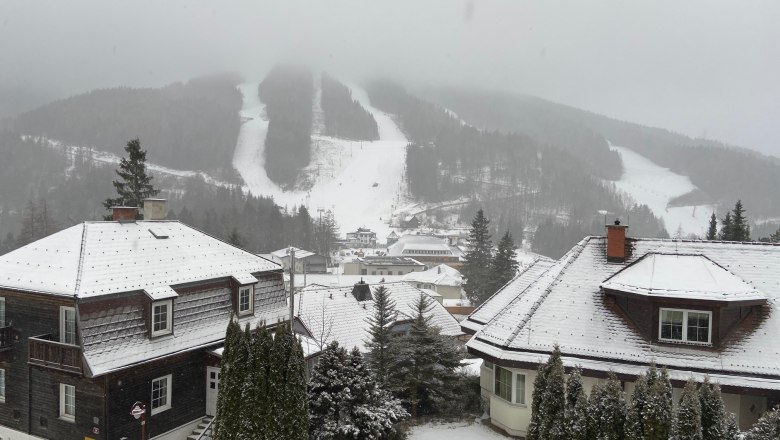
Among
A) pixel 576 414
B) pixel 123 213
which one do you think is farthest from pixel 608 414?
pixel 123 213

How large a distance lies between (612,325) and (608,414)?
29.8 ft

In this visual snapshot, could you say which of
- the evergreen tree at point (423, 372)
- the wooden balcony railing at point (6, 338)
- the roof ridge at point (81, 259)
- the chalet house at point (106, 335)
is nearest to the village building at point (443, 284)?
the evergreen tree at point (423, 372)

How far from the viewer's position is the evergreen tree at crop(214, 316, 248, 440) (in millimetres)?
11664

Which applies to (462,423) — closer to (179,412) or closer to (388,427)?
(388,427)

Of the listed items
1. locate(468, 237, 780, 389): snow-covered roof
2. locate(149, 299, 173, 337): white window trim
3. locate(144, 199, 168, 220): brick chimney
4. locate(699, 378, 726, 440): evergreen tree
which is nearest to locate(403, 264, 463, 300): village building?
locate(144, 199, 168, 220): brick chimney

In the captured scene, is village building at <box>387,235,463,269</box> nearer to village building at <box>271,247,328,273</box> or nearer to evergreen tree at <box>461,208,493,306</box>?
village building at <box>271,247,328,273</box>

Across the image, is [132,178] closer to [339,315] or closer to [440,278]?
[339,315]

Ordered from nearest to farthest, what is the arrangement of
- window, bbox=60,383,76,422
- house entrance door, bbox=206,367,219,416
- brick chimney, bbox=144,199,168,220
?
window, bbox=60,383,76,422 < house entrance door, bbox=206,367,219,416 < brick chimney, bbox=144,199,168,220

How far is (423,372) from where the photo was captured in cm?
1870

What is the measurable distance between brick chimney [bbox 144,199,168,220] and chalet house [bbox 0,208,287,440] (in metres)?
2.82

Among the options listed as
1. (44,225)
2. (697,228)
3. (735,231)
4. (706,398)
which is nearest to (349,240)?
(44,225)

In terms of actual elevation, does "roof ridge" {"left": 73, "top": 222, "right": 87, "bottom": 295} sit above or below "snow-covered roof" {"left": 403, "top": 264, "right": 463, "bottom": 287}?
above

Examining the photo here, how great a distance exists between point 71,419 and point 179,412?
3043 mm

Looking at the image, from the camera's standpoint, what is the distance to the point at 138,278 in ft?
55.0
